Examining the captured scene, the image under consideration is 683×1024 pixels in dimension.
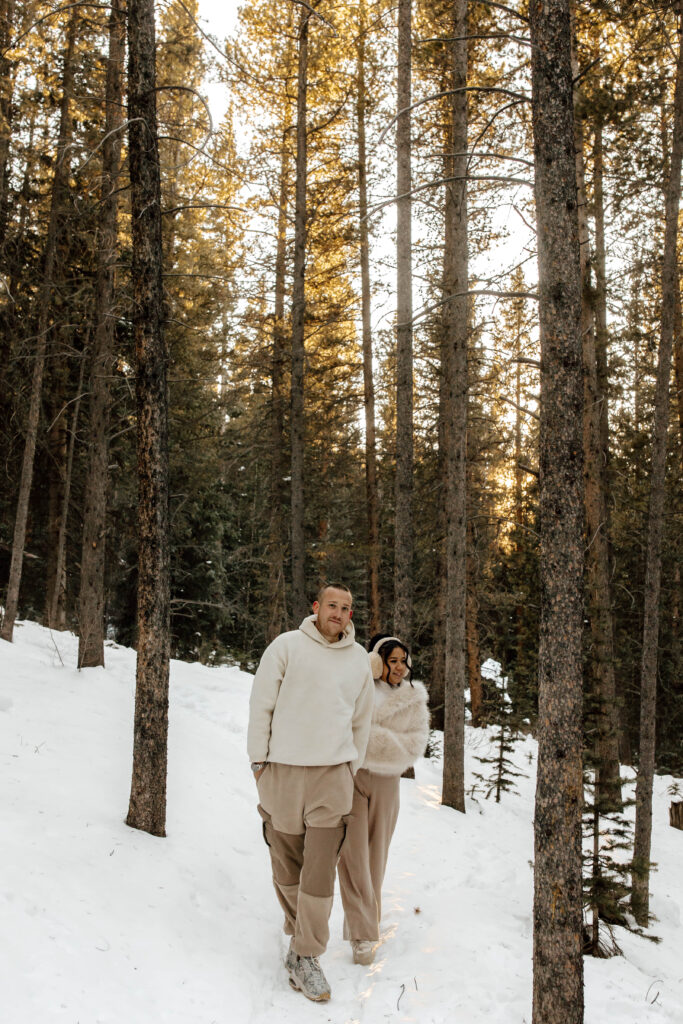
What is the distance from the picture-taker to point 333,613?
193 inches

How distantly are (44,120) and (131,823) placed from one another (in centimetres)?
1317

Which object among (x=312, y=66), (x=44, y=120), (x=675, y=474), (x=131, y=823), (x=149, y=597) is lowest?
(x=131, y=823)

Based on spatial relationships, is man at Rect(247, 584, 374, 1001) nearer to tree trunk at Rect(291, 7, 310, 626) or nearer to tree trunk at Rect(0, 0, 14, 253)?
tree trunk at Rect(0, 0, 14, 253)

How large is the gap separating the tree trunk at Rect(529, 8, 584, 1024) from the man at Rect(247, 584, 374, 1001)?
1216mm

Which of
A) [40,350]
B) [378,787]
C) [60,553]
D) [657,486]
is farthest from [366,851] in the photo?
[60,553]

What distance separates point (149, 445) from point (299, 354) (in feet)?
31.7

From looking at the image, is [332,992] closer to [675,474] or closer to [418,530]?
[418,530]

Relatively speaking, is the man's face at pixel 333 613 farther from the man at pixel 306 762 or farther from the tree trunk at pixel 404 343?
the tree trunk at pixel 404 343

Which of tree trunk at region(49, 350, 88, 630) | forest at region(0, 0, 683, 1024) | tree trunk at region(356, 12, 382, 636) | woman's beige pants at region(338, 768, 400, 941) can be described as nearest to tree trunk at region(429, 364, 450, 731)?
forest at region(0, 0, 683, 1024)

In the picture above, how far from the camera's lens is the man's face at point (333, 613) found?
4902 mm

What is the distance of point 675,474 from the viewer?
59.8 ft

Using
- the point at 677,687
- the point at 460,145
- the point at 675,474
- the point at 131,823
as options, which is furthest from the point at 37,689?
the point at 677,687

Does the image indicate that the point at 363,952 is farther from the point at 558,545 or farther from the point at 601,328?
the point at 601,328

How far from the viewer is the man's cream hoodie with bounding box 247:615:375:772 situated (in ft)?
15.6
